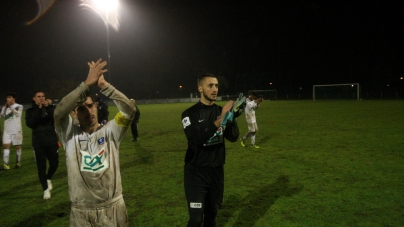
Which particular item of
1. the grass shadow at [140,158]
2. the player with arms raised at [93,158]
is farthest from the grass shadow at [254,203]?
the grass shadow at [140,158]

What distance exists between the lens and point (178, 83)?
86.4 meters

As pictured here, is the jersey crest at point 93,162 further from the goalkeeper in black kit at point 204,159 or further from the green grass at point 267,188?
Result: the green grass at point 267,188

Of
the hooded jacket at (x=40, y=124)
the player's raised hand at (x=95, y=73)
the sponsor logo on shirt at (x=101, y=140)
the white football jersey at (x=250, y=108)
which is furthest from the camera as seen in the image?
the white football jersey at (x=250, y=108)

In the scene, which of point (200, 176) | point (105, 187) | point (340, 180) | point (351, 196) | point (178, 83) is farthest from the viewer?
point (178, 83)

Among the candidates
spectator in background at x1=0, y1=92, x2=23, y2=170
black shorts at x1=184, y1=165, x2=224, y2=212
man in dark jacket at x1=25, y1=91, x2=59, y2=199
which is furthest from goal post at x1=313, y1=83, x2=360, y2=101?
black shorts at x1=184, y1=165, x2=224, y2=212

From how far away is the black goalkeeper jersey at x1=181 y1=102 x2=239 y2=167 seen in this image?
11.2 feet

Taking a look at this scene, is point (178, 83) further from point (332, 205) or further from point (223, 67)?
point (332, 205)

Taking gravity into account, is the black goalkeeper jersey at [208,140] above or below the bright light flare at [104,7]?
below

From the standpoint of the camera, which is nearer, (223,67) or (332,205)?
(332,205)

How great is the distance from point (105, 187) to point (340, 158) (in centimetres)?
797

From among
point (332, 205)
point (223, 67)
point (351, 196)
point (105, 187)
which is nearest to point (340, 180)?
point (351, 196)

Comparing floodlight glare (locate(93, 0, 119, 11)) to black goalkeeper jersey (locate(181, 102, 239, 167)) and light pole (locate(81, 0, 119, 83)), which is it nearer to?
light pole (locate(81, 0, 119, 83))

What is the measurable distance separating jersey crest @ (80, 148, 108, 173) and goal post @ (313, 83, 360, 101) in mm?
57341

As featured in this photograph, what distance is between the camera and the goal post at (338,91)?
180ft
